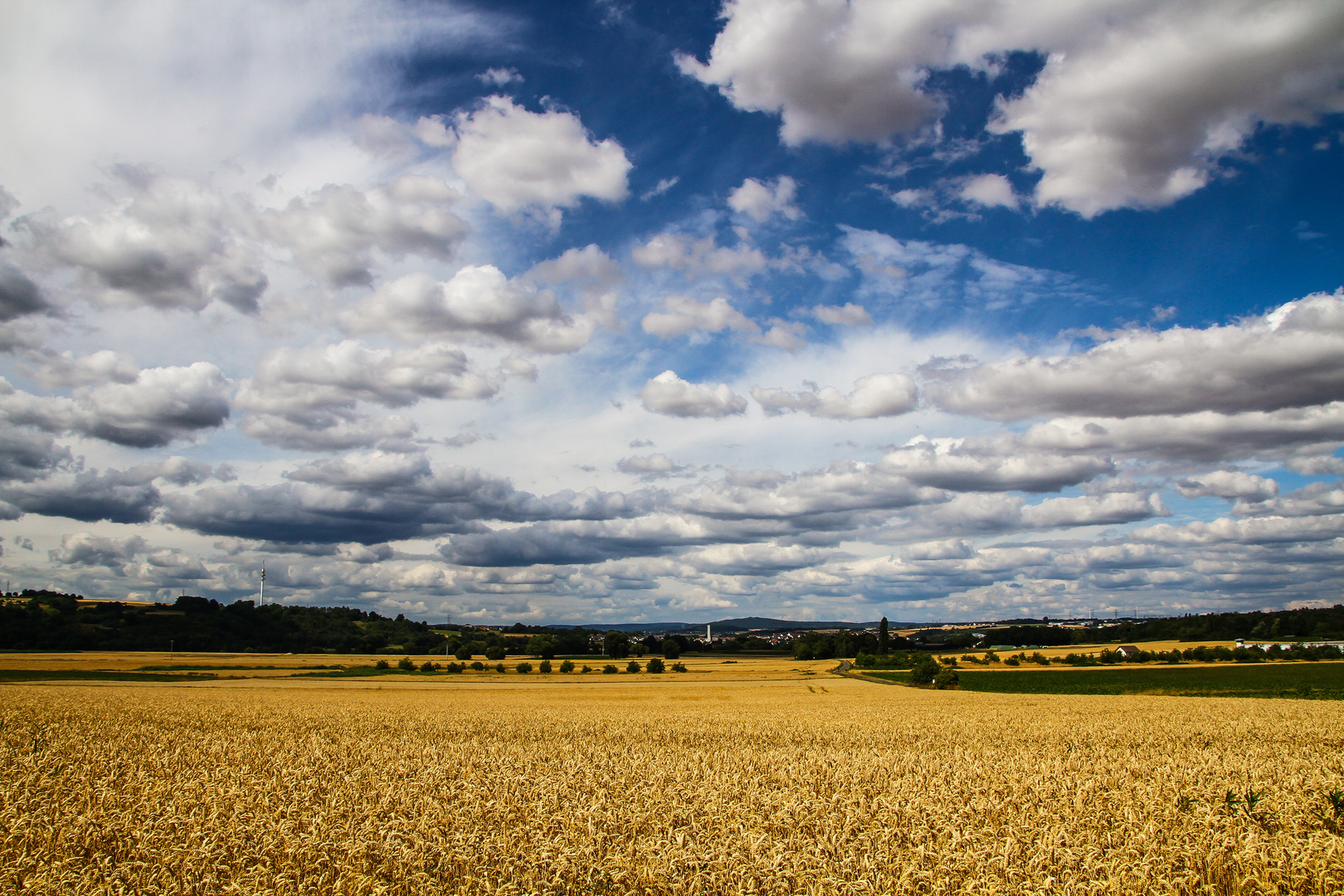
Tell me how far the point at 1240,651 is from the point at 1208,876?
142674 mm

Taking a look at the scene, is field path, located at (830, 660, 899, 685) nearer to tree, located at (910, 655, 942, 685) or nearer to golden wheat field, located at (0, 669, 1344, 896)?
tree, located at (910, 655, 942, 685)

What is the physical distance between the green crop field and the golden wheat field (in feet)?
155

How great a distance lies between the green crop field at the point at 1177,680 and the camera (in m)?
58.7

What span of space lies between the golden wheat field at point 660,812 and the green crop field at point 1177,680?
155 ft

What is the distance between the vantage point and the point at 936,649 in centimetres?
14688

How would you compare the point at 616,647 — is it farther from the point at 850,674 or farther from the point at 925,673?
the point at 925,673

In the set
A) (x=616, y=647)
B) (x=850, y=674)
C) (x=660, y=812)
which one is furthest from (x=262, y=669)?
(x=660, y=812)

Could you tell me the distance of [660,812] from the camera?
9992mm

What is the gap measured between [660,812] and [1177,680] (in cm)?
8269

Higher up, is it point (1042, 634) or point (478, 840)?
point (478, 840)

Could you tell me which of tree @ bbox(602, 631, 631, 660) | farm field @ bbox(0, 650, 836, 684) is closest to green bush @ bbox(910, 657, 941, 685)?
farm field @ bbox(0, 650, 836, 684)

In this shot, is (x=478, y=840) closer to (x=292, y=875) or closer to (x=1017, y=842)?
(x=292, y=875)

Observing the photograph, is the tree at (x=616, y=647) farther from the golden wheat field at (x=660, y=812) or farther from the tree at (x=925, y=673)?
the golden wheat field at (x=660, y=812)

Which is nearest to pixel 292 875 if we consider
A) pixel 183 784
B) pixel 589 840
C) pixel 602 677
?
pixel 589 840
